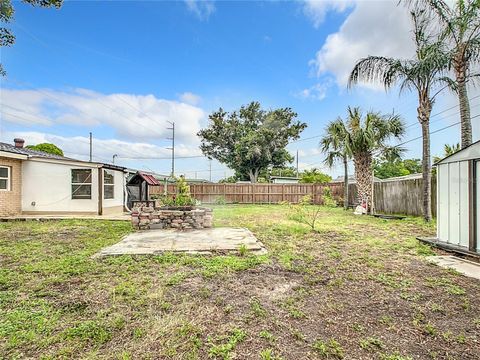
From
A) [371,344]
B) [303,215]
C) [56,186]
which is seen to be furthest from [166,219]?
[56,186]

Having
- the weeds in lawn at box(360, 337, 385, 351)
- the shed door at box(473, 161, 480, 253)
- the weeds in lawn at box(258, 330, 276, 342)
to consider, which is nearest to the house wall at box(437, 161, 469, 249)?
the shed door at box(473, 161, 480, 253)

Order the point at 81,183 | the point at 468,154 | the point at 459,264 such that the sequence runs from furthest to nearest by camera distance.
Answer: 1. the point at 81,183
2. the point at 468,154
3. the point at 459,264

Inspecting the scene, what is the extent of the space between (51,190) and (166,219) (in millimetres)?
6359

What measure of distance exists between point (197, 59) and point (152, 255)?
10220 millimetres

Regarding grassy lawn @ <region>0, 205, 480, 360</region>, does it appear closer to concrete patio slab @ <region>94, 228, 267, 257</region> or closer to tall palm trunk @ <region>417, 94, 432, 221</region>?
concrete patio slab @ <region>94, 228, 267, 257</region>

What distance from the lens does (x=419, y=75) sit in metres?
8.37

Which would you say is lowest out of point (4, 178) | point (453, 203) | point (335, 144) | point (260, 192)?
point (260, 192)

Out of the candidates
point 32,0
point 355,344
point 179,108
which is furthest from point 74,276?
point 179,108

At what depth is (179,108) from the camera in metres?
21.2

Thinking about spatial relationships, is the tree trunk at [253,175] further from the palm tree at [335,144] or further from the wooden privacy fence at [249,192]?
the palm tree at [335,144]

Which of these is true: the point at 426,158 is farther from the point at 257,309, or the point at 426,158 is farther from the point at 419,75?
the point at 257,309

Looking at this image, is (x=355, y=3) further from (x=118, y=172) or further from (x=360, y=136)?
(x=118, y=172)

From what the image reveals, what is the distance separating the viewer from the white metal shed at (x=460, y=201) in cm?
438

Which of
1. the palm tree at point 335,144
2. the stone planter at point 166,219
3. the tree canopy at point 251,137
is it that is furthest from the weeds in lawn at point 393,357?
the tree canopy at point 251,137
